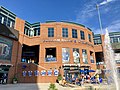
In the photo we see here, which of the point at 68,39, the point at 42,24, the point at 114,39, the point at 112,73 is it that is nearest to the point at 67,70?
the point at 68,39

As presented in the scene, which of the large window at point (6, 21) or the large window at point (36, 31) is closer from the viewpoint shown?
the large window at point (6, 21)

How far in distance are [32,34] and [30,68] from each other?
8.90 meters

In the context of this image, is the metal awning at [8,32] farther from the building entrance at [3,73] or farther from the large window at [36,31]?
the building entrance at [3,73]

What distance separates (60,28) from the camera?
29.4m

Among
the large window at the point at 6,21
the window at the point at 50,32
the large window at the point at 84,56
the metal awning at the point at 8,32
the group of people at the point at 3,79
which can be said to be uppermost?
the large window at the point at 6,21

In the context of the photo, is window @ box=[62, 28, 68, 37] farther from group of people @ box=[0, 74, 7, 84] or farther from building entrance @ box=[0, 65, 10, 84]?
group of people @ box=[0, 74, 7, 84]

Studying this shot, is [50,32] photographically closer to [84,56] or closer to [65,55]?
[65,55]

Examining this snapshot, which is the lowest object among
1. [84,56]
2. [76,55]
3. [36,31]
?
[84,56]

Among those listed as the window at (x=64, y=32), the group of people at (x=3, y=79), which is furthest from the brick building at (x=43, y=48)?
the group of people at (x=3, y=79)

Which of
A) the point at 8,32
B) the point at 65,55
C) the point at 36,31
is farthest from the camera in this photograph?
the point at 36,31

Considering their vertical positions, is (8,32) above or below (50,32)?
below

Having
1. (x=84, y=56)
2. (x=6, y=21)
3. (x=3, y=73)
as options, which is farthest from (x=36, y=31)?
(x=84, y=56)

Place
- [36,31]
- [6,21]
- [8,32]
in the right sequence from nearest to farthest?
1. [8,32]
2. [6,21]
3. [36,31]

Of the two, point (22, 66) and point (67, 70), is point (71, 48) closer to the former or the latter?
point (67, 70)
